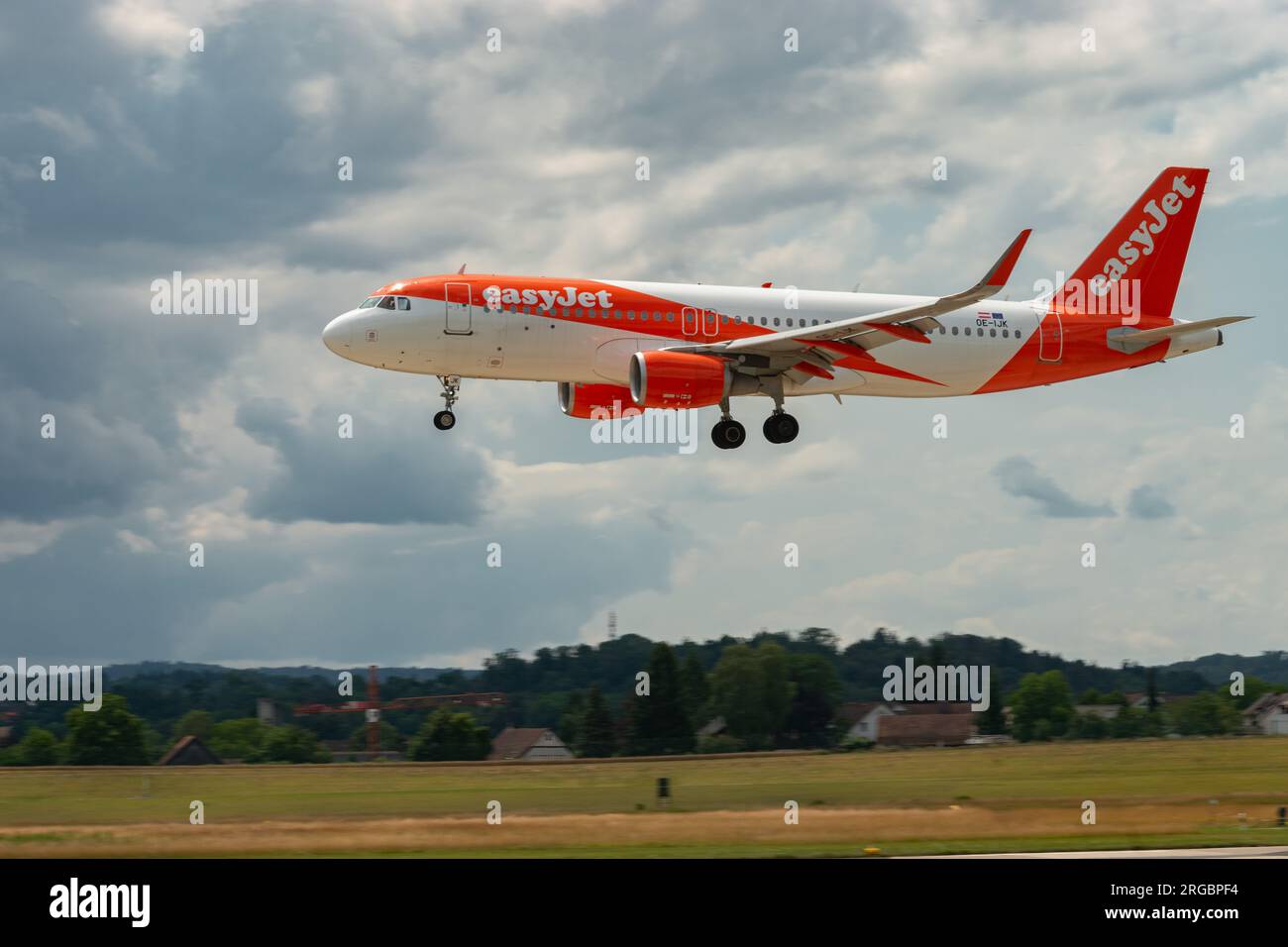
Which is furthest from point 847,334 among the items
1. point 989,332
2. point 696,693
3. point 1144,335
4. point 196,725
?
point 196,725

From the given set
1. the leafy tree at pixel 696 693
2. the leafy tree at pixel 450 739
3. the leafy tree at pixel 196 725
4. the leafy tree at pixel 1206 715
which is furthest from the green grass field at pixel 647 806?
the leafy tree at pixel 1206 715

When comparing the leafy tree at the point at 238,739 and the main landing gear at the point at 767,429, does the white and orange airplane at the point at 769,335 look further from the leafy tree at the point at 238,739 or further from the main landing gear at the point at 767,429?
the leafy tree at the point at 238,739

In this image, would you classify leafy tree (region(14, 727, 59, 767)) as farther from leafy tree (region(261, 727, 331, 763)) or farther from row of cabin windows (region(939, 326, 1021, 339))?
row of cabin windows (region(939, 326, 1021, 339))

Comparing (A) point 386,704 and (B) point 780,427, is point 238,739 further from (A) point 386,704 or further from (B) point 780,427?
(B) point 780,427

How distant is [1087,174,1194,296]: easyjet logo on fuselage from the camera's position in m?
46.6

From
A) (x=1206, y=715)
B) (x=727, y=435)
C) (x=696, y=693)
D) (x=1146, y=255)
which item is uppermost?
(x=1146, y=255)

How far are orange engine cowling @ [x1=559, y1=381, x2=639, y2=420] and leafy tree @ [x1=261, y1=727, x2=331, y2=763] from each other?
13594 millimetres

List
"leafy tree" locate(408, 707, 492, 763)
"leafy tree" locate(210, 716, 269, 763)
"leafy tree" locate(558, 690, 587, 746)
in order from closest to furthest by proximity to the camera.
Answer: "leafy tree" locate(408, 707, 492, 763) < "leafy tree" locate(210, 716, 269, 763) < "leafy tree" locate(558, 690, 587, 746)

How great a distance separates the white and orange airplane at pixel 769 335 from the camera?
37.7m

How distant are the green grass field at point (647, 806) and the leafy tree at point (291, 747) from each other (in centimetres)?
461

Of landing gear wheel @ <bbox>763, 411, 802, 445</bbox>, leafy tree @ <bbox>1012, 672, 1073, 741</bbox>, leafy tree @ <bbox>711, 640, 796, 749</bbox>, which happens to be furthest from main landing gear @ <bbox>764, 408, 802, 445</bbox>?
leafy tree @ <bbox>1012, 672, 1073, 741</bbox>

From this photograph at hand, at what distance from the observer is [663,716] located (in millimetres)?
51094

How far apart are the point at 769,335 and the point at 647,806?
1350 cm
